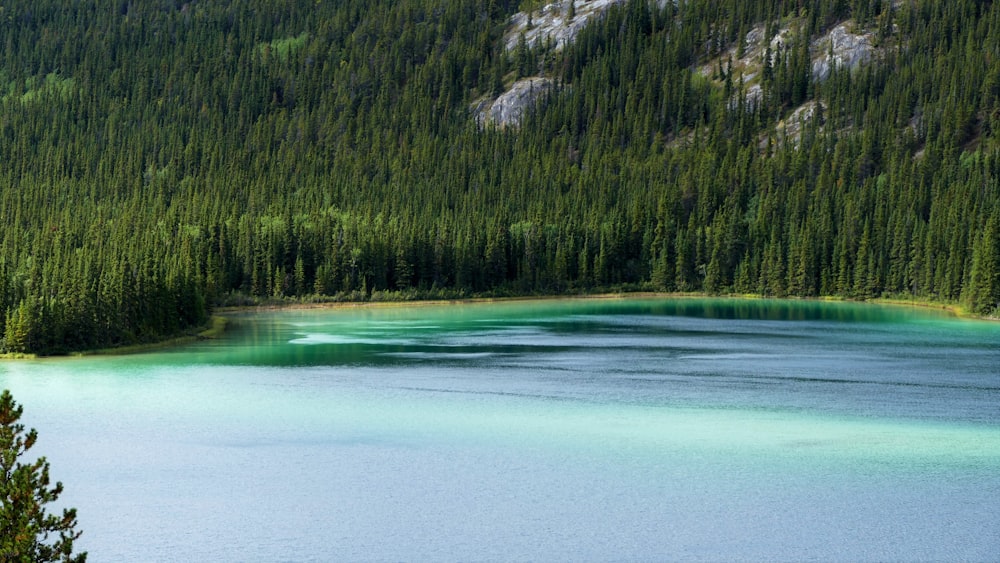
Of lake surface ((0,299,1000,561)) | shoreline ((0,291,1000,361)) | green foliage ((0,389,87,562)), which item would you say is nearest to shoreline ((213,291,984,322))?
shoreline ((0,291,1000,361))

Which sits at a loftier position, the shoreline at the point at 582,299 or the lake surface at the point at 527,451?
the shoreline at the point at 582,299

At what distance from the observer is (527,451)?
151 ft

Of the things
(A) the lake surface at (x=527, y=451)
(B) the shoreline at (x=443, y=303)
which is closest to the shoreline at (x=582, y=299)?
(B) the shoreline at (x=443, y=303)

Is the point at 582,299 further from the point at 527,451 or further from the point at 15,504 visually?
the point at 15,504

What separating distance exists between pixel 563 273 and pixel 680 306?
85.2 ft

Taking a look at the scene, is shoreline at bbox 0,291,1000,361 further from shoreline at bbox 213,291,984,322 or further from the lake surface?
the lake surface

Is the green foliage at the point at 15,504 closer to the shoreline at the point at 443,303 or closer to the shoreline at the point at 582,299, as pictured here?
the shoreline at the point at 443,303

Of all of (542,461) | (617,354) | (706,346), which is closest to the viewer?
(542,461)

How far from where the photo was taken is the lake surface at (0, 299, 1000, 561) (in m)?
34.4

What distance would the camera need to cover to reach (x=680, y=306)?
14538 centimetres

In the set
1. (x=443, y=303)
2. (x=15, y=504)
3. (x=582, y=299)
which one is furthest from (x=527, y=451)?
(x=582, y=299)

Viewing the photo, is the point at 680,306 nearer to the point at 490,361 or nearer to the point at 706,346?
the point at 706,346

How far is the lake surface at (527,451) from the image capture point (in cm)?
3441

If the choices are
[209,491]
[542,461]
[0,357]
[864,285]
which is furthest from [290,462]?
[864,285]
